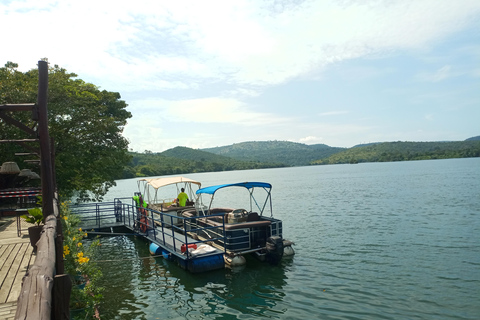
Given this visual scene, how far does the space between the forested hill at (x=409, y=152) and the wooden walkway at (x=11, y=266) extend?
158 metres

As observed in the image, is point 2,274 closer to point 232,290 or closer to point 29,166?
point 232,290

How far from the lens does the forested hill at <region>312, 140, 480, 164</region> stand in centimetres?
14288

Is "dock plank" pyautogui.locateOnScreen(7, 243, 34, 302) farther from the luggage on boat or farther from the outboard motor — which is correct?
the outboard motor

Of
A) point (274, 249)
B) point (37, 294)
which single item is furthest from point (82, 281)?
point (274, 249)

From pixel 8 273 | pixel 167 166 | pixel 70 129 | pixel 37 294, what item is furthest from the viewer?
pixel 167 166

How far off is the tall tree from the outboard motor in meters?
13.7

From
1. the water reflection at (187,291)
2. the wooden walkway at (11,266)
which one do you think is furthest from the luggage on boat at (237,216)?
the wooden walkway at (11,266)

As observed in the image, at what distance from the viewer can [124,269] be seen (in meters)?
13.3

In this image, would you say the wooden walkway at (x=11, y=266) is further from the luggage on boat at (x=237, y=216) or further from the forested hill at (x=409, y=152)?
the forested hill at (x=409, y=152)

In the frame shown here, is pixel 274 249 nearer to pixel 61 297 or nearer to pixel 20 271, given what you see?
pixel 20 271

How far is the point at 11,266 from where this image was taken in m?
7.43

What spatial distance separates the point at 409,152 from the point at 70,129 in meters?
163

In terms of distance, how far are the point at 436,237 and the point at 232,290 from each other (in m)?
11.3

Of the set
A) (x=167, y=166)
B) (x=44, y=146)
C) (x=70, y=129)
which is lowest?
(x=44, y=146)
